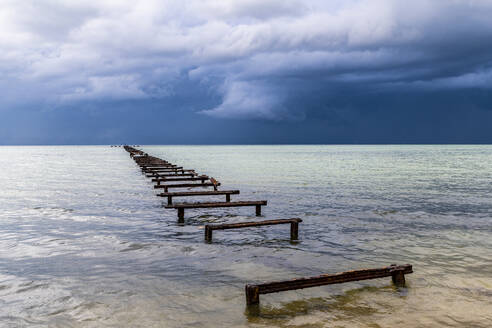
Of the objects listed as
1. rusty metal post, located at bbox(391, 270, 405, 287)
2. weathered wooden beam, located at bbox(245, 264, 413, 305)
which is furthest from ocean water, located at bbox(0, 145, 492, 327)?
weathered wooden beam, located at bbox(245, 264, 413, 305)

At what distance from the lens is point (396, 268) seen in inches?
295

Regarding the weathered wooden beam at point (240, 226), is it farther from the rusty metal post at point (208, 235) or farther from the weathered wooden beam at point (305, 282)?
the weathered wooden beam at point (305, 282)

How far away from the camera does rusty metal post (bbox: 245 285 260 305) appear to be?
6492mm

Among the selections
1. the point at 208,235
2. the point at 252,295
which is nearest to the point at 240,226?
the point at 208,235

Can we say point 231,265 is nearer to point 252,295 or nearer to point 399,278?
point 252,295

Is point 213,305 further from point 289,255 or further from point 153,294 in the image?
point 289,255

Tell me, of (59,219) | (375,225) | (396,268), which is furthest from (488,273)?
(59,219)

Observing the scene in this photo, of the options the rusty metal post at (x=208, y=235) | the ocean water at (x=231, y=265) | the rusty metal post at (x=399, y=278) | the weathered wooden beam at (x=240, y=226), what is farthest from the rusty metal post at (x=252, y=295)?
the rusty metal post at (x=208, y=235)

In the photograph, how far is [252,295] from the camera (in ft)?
21.5

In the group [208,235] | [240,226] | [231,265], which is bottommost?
[231,265]

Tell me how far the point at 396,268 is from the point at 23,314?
21.2 feet

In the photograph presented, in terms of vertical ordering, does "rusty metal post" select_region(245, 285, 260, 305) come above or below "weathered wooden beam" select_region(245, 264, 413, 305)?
below

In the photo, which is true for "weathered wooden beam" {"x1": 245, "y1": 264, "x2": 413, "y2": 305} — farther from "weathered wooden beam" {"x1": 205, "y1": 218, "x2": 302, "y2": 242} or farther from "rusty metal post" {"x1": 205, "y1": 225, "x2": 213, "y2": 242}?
"rusty metal post" {"x1": 205, "y1": 225, "x2": 213, "y2": 242}

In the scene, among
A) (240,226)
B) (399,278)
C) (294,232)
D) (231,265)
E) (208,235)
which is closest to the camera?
(399,278)
